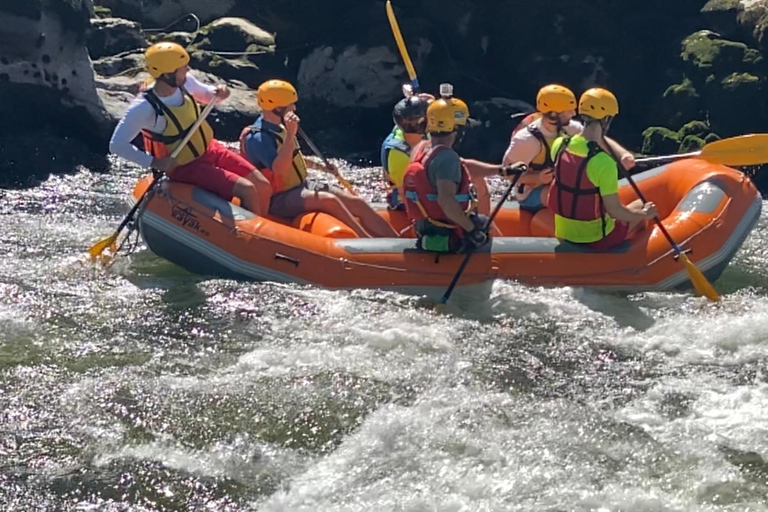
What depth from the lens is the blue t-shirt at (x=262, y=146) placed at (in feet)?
27.8

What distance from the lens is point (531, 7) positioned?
1538cm

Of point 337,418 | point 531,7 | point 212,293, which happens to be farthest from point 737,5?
point 337,418

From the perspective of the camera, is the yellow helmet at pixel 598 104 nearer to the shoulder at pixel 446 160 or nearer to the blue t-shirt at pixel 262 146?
the shoulder at pixel 446 160

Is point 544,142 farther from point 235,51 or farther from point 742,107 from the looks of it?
point 235,51

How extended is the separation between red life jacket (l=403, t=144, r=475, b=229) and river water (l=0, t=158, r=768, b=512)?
0.61 metres

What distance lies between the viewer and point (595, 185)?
734 centimetres

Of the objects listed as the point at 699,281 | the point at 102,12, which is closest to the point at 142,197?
the point at 699,281

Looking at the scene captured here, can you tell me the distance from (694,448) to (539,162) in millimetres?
3337

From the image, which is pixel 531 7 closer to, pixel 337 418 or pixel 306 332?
pixel 306 332

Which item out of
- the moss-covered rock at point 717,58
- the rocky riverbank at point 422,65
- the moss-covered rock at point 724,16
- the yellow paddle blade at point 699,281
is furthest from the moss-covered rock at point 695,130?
the yellow paddle blade at point 699,281

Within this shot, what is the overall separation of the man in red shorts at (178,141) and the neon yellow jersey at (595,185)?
228cm

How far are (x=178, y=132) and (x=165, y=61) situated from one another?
532 mm

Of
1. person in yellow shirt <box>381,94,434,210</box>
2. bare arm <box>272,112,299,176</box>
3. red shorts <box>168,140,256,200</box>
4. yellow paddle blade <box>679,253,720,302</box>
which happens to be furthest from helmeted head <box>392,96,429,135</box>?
yellow paddle blade <box>679,253,720,302</box>

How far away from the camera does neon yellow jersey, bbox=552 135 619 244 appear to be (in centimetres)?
721
